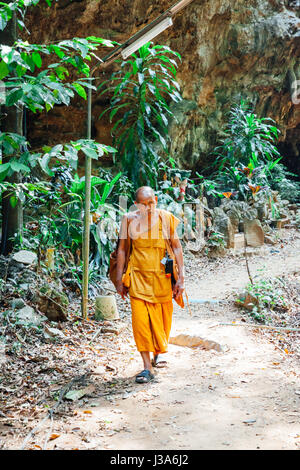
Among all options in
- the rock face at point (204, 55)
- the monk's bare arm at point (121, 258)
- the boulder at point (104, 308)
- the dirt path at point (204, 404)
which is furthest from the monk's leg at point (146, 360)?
the rock face at point (204, 55)

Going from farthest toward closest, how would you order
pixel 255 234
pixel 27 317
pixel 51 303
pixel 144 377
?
1. pixel 255 234
2. pixel 51 303
3. pixel 27 317
4. pixel 144 377

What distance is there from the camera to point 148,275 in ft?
9.60

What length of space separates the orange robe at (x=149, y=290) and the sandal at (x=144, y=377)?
152mm

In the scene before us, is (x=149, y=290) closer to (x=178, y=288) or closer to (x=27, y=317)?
(x=178, y=288)

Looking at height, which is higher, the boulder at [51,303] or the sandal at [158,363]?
the boulder at [51,303]

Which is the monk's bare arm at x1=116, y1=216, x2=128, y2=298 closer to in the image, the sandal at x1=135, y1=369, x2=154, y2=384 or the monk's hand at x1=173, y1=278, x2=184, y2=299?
the monk's hand at x1=173, y1=278, x2=184, y2=299

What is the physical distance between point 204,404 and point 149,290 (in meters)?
0.85

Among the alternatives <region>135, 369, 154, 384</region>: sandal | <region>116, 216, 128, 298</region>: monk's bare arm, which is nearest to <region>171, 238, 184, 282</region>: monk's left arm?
<region>116, 216, 128, 298</region>: monk's bare arm

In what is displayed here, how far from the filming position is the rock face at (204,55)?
22.5 feet

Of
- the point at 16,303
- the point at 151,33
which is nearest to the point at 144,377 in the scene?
the point at 16,303

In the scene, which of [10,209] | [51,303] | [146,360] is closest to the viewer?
[146,360]

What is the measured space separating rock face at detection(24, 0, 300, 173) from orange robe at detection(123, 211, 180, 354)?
17.2 ft

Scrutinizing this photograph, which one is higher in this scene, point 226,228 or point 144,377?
point 226,228

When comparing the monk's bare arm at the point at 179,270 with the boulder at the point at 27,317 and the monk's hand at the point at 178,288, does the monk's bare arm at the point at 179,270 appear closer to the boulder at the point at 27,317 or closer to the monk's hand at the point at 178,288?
the monk's hand at the point at 178,288
